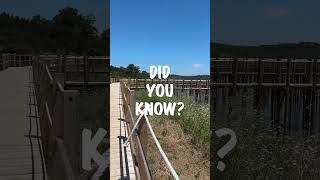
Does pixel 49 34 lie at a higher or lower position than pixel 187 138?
higher

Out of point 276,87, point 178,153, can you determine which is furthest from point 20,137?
point 276,87

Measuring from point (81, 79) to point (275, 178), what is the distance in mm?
4956

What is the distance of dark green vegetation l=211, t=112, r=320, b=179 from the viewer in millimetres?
6582

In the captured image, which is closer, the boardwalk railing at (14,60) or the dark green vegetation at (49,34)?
the dark green vegetation at (49,34)

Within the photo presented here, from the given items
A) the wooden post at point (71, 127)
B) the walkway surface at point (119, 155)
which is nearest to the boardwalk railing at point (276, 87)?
the walkway surface at point (119, 155)

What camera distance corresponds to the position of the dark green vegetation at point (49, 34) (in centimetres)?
767

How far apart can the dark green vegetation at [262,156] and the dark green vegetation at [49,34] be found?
7.84 feet

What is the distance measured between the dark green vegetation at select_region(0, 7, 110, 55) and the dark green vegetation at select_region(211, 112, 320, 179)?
2390 millimetres

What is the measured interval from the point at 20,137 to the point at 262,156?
3647 millimetres

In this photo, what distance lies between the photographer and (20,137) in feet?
14.6

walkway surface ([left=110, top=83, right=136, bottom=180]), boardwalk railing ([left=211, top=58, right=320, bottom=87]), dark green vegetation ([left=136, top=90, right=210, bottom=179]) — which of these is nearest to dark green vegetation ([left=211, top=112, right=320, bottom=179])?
dark green vegetation ([left=136, top=90, right=210, bottom=179])

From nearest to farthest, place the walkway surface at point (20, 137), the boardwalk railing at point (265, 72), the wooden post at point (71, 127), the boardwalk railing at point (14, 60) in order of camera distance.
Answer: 1. the wooden post at point (71, 127)
2. the walkway surface at point (20, 137)
3. the boardwalk railing at point (265, 72)
4. the boardwalk railing at point (14, 60)

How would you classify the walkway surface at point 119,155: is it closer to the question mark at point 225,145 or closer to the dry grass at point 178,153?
the dry grass at point 178,153

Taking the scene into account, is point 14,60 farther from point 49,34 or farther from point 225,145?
point 225,145
